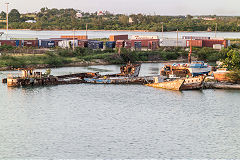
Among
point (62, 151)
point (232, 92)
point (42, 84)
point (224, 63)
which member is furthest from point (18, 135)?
point (224, 63)

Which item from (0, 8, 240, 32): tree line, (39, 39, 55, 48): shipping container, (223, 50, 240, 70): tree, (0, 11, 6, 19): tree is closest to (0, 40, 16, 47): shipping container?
(39, 39, 55, 48): shipping container

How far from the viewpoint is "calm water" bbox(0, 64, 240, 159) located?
25812 millimetres

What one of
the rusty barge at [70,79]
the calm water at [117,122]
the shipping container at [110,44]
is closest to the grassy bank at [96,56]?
the shipping container at [110,44]

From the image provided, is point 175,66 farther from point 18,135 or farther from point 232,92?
point 18,135

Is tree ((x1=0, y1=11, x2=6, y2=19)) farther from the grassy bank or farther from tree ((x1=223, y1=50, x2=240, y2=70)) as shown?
tree ((x1=223, y1=50, x2=240, y2=70))

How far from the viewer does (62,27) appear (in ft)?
561

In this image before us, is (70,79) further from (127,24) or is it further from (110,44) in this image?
(127,24)

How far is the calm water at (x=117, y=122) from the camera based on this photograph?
1016 inches

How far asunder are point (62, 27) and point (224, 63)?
412 feet

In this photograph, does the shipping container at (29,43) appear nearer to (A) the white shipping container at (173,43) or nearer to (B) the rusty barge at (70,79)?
(A) the white shipping container at (173,43)

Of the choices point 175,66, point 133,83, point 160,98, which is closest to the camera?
point 160,98

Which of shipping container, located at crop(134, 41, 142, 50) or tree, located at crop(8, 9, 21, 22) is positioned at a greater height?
tree, located at crop(8, 9, 21, 22)

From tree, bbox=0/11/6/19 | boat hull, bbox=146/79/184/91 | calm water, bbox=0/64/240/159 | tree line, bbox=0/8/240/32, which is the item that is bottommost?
calm water, bbox=0/64/240/159

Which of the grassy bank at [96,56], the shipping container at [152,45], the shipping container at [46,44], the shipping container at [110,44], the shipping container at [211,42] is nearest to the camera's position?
the grassy bank at [96,56]
